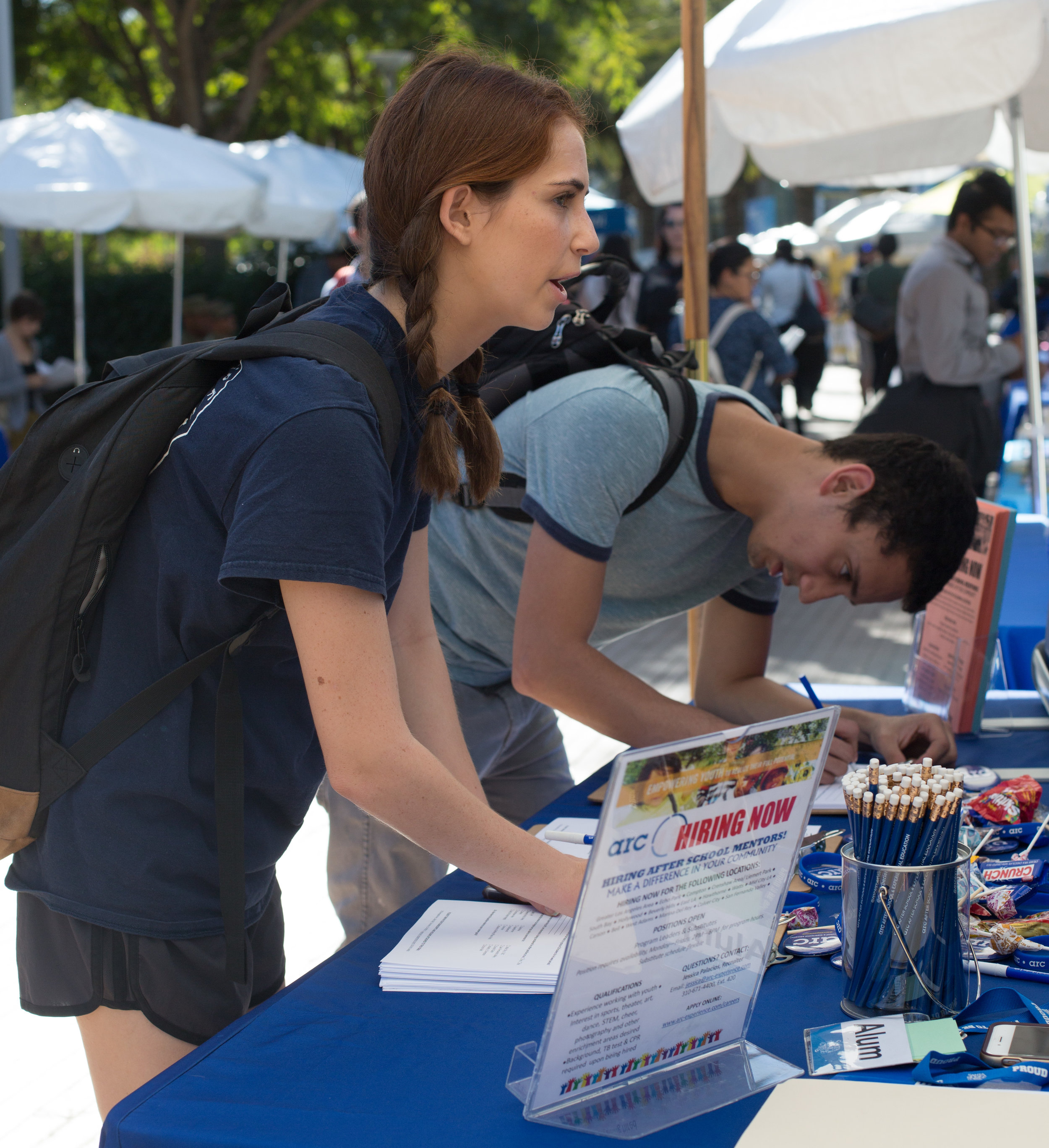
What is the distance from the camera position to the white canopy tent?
3.20m

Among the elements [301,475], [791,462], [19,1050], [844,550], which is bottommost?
[19,1050]

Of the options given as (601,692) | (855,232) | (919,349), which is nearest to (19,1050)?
(601,692)

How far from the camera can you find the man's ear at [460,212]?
3.95ft

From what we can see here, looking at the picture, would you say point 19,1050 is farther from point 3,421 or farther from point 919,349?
point 3,421

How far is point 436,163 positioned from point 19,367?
8.34 meters

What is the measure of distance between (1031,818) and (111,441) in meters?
1.33

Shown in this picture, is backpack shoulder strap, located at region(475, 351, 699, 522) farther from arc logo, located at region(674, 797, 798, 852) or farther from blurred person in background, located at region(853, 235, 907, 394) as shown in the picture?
blurred person in background, located at region(853, 235, 907, 394)

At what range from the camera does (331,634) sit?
1.09 m

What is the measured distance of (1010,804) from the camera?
5.66 ft

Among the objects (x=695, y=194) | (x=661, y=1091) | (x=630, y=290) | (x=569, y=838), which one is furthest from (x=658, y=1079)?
(x=630, y=290)

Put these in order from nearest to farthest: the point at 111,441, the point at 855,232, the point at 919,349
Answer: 1. the point at 111,441
2. the point at 919,349
3. the point at 855,232

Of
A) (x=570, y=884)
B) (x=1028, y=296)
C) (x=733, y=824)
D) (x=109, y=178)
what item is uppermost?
(x=109, y=178)

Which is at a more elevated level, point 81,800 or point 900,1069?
point 81,800

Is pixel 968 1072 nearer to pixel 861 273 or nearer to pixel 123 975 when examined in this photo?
pixel 123 975
